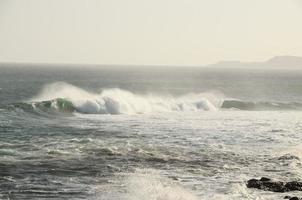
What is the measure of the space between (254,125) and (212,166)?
19859 millimetres

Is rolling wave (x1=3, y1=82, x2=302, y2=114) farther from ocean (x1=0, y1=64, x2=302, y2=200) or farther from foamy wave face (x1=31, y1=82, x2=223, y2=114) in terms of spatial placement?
ocean (x1=0, y1=64, x2=302, y2=200)

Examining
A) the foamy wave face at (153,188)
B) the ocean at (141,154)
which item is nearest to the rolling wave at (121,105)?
the ocean at (141,154)

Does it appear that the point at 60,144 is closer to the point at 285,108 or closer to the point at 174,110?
the point at 174,110

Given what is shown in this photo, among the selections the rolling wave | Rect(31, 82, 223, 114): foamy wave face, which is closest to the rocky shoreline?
the rolling wave

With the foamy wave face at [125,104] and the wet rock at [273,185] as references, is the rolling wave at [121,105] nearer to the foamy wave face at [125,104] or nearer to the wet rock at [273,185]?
the foamy wave face at [125,104]

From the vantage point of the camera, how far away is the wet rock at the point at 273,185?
24516 mm

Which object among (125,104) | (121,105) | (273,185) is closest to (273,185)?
(273,185)

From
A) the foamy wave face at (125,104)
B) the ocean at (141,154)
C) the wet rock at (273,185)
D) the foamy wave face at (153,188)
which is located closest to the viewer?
the foamy wave face at (153,188)

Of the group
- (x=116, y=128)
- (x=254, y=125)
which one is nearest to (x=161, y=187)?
(x=116, y=128)

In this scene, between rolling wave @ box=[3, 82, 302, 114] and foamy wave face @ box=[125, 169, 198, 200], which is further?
rolling wave @ box=[3, 82, 302, 114]

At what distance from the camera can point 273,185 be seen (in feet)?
81.8

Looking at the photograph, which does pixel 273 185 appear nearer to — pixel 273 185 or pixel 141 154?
pixel 273 185

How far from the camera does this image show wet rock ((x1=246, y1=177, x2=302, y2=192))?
80.4 ft

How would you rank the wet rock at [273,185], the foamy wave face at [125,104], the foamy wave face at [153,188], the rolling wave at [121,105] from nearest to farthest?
the foamy wave face at [153,188] → the wet rock at [273,185] → the rolling wave at [121,105] → the foamy wave face at [125,104]
